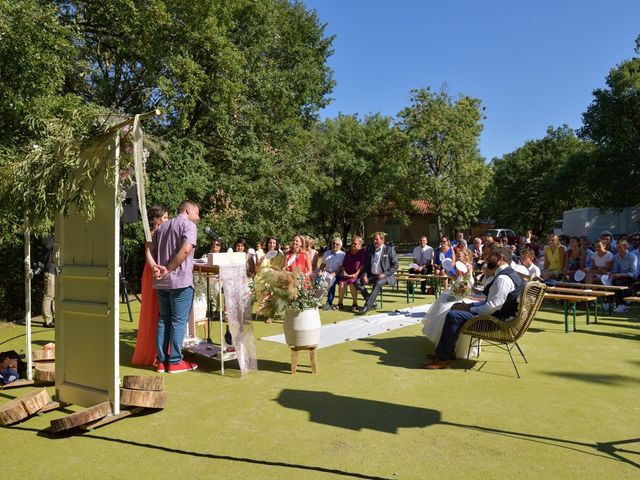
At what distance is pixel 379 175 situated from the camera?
33812 millimetres

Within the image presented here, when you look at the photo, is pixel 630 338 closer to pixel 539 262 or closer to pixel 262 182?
pixel 539 262

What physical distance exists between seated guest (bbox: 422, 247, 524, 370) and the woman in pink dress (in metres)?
4.51

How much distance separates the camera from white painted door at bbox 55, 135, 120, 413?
3.92 meters

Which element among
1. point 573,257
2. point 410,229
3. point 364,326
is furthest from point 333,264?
point 410,229

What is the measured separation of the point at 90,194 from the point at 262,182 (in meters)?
13.6

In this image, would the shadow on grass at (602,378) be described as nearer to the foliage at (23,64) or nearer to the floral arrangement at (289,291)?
the floral arrangement at (289,291)

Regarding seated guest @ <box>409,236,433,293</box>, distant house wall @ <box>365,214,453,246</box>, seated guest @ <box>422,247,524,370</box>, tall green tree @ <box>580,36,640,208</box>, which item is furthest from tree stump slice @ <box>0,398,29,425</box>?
distant house wall @ <box>365,214,453,246</box>

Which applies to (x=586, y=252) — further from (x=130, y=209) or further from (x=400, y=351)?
(x=130, y=209)

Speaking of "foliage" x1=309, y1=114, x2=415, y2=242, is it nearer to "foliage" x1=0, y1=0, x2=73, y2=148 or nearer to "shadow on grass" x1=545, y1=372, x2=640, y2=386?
"foliage" x1=0, y1=0, x2=73, y2=148

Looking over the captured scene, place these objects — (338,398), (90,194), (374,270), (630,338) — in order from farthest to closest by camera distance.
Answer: (374,270), (630,338), (338,398), (90,194)

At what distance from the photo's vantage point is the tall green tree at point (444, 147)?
30016 millimetres

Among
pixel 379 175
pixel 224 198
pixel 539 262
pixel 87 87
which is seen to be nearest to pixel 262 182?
pixel 224 198

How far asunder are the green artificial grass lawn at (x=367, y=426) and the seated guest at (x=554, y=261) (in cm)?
568

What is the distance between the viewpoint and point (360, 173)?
33.1 metres
